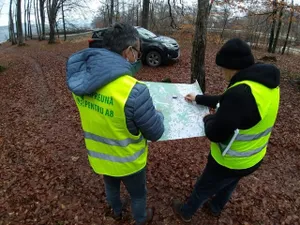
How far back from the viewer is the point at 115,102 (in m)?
1.64

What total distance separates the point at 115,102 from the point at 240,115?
92 centimetres

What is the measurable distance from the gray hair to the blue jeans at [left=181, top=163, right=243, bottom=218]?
143cm

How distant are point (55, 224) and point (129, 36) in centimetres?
256

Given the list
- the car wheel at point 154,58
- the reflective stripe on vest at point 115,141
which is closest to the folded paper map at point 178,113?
the reflective stripe on vest at point 115,141

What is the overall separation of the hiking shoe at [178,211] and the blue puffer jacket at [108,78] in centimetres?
164

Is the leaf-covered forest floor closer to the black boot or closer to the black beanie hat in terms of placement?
the black boot

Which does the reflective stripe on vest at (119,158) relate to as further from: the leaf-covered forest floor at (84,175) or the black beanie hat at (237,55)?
the leaf-covered forest floor at (84,175)

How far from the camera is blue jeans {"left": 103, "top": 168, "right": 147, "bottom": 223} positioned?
7.20ft

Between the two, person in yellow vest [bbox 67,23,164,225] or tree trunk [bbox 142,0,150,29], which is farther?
tree trunk [bbox 142,0,150,29]

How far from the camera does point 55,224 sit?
2.89m

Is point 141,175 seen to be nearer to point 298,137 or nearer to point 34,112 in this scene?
point 298,137

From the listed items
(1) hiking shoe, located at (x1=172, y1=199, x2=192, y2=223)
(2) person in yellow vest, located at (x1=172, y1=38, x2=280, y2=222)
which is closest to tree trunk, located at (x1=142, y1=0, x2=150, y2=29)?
(2) person in yellow vest, located at (x1=172, y1=38, x2=280, y2=222)

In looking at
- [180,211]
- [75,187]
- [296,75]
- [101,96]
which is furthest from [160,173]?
[296,75]

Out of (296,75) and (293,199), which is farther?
(296,75)
